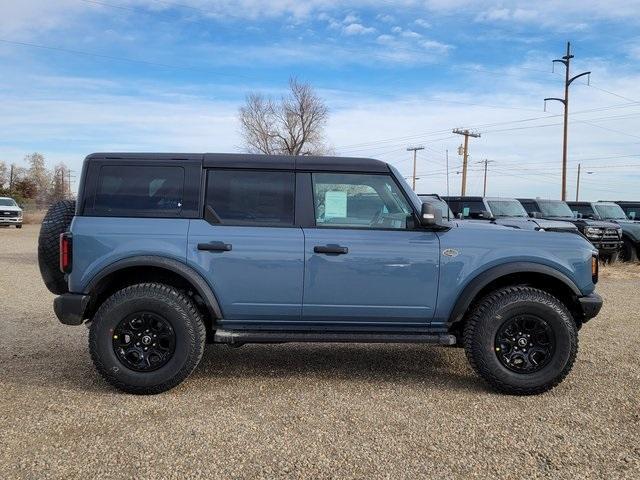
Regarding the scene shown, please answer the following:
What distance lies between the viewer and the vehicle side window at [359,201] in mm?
4499

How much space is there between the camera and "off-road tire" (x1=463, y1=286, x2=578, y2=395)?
14.3 feet

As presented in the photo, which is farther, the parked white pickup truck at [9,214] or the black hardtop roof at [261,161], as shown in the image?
the parked white pickup truck at [9,214]

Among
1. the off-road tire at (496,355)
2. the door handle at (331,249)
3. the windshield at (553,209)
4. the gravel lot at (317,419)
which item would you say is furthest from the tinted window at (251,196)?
the windshield at (553,209)

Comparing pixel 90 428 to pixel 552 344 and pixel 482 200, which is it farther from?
pixel 482 200

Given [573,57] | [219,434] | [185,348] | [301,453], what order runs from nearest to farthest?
[301,453], [219,434], [185,348], [573,57]

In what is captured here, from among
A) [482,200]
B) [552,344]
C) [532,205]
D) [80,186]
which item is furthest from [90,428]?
[532,205]

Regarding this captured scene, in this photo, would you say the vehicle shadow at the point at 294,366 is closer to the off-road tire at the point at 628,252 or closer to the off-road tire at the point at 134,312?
the off-road tire at the point at 134,312

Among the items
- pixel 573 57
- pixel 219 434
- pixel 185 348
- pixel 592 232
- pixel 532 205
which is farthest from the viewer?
pixel 573 57

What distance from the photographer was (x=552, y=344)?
4426mm

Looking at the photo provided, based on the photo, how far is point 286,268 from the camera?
4332mm

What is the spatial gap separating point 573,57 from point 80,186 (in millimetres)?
26369

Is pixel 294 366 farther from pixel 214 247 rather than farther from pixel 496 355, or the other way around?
pixel 496 355

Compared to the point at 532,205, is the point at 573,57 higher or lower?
higher

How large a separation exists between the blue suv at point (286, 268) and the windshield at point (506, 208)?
899cm
